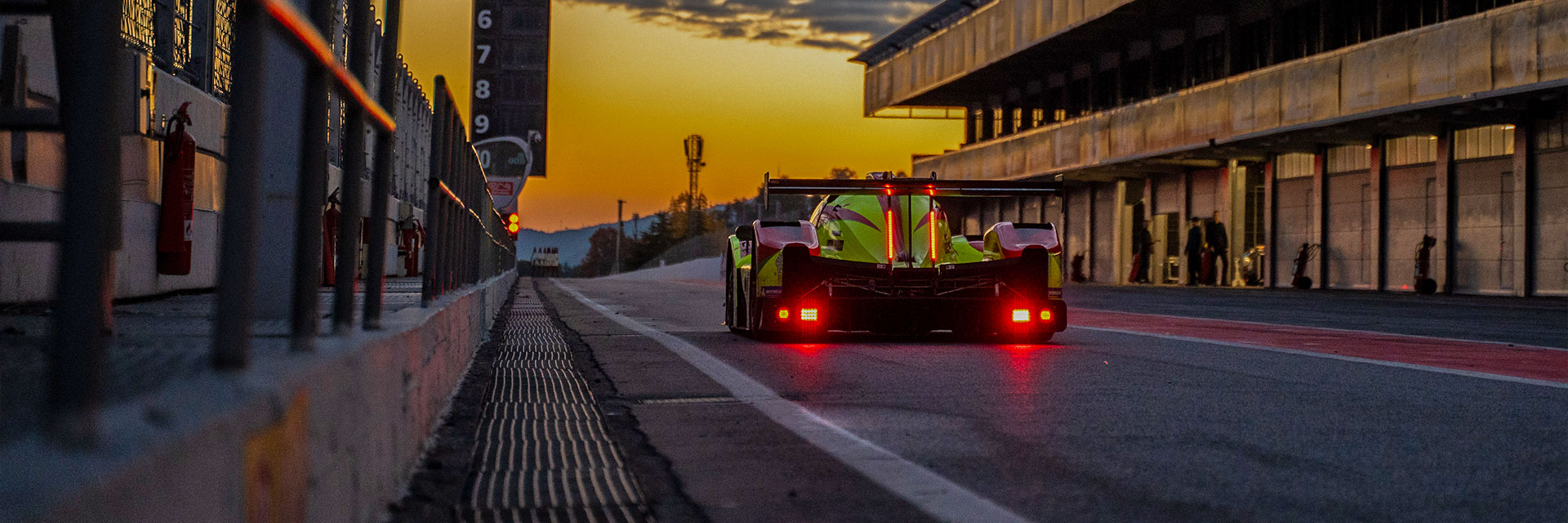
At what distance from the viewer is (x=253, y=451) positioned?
218 centimetres

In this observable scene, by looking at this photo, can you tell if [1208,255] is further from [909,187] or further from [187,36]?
[187,36]

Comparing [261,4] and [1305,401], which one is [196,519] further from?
[1305,401]

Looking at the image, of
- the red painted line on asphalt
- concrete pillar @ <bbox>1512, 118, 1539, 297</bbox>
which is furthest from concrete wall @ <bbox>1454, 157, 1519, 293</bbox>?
the red painted line on asphalt

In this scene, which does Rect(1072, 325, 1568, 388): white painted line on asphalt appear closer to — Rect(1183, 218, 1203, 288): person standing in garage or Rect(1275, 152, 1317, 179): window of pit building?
Rect(1275, 152, 1317, 179): window of pit building

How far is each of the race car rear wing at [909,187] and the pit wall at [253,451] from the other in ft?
26.3

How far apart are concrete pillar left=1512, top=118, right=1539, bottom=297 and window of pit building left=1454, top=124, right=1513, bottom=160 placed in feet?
1.83

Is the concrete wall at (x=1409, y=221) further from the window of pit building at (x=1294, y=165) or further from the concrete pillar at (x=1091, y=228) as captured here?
the concrete pillar at (x=1091, y=228)

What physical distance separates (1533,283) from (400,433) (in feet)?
87.1

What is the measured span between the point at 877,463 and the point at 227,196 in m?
2.90

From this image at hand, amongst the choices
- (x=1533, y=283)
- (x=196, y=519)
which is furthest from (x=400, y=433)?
(x=1533, y=283)

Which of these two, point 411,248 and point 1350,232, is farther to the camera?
point 1350,232

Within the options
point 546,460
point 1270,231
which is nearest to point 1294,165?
point 1270,231

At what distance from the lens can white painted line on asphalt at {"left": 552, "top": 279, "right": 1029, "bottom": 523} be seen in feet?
13.1

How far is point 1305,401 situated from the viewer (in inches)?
Answer: 274
